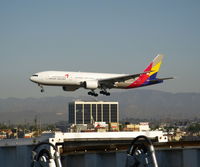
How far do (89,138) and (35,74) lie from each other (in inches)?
821

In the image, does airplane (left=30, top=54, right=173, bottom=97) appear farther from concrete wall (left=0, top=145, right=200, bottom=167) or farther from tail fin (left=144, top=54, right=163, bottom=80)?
concrete wall (left=0, top=145, right=200, bottom=167)

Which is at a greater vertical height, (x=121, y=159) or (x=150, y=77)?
(x=150, y=77)

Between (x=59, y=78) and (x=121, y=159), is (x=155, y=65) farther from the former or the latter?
(x=121, y=159)

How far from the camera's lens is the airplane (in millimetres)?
94000

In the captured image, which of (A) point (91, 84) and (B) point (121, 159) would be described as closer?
(B) point (121, 159)

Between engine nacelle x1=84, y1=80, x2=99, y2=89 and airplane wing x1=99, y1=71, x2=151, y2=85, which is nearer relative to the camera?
engine nacelle x1=84, y1=80, x2=99, y2=89

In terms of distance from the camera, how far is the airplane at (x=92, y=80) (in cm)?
9400

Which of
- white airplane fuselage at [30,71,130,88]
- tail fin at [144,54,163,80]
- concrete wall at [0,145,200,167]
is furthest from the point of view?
tail fin at [144,54,163,80]

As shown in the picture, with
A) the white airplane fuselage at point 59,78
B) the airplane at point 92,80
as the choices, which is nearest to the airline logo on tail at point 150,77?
the airplane at point 92,80

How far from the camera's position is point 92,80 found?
3858 inches

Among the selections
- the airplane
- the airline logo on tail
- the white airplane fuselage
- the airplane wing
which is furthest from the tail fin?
the white airplane fuselage

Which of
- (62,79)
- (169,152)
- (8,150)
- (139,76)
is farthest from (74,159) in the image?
(139,76)

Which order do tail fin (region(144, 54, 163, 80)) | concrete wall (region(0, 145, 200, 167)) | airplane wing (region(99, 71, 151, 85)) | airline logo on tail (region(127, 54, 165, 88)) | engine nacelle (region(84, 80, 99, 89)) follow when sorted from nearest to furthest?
concrete wall (region(0, 145, 200, 167)) < engine nacelle (region(84, 80, 99, 89)) < airplane wing (region(99, 71, 151, 85)) < airline logo on tail (region(127, 54, 165, 88)) < tail fin (region(144, 54, 163, 80))

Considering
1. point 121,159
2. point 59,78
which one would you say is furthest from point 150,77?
point 121,159
